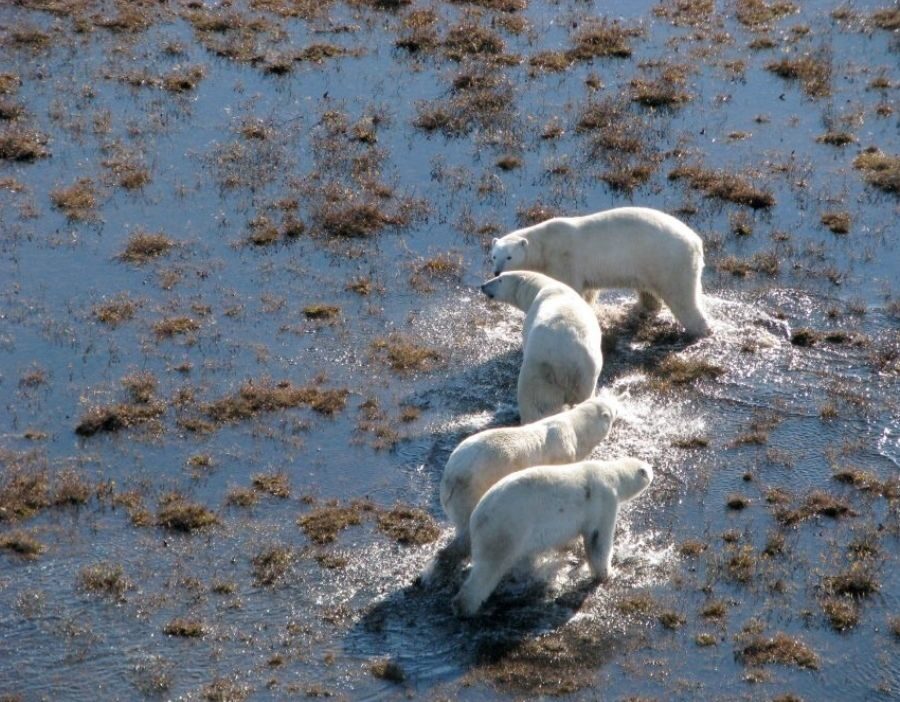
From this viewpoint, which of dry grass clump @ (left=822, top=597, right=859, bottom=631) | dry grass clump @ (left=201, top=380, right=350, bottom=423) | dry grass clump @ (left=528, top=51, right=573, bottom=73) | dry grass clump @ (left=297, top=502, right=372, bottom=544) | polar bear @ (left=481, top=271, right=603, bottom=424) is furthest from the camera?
dry grass clump @ (left=528, top=51, right=573, bottom=73)

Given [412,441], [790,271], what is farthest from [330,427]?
[790,271]

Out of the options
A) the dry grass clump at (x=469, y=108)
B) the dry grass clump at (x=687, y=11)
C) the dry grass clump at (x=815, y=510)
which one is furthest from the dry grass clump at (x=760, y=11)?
the dry grass clump at (x=815, y=510)

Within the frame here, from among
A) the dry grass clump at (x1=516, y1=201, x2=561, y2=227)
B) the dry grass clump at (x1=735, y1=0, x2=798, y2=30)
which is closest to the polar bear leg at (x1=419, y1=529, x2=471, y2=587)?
the dry grass clump at (x1=516, y1=201, x2=561, y2=227)

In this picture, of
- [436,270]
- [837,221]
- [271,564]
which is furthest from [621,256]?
[271,564]

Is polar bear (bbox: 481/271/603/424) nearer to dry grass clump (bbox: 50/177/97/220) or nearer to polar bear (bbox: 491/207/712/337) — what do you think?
polar bear (bbox: 491/207/712/337)

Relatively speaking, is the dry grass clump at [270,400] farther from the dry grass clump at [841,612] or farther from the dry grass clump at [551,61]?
the dry grass clump at [551,61]
